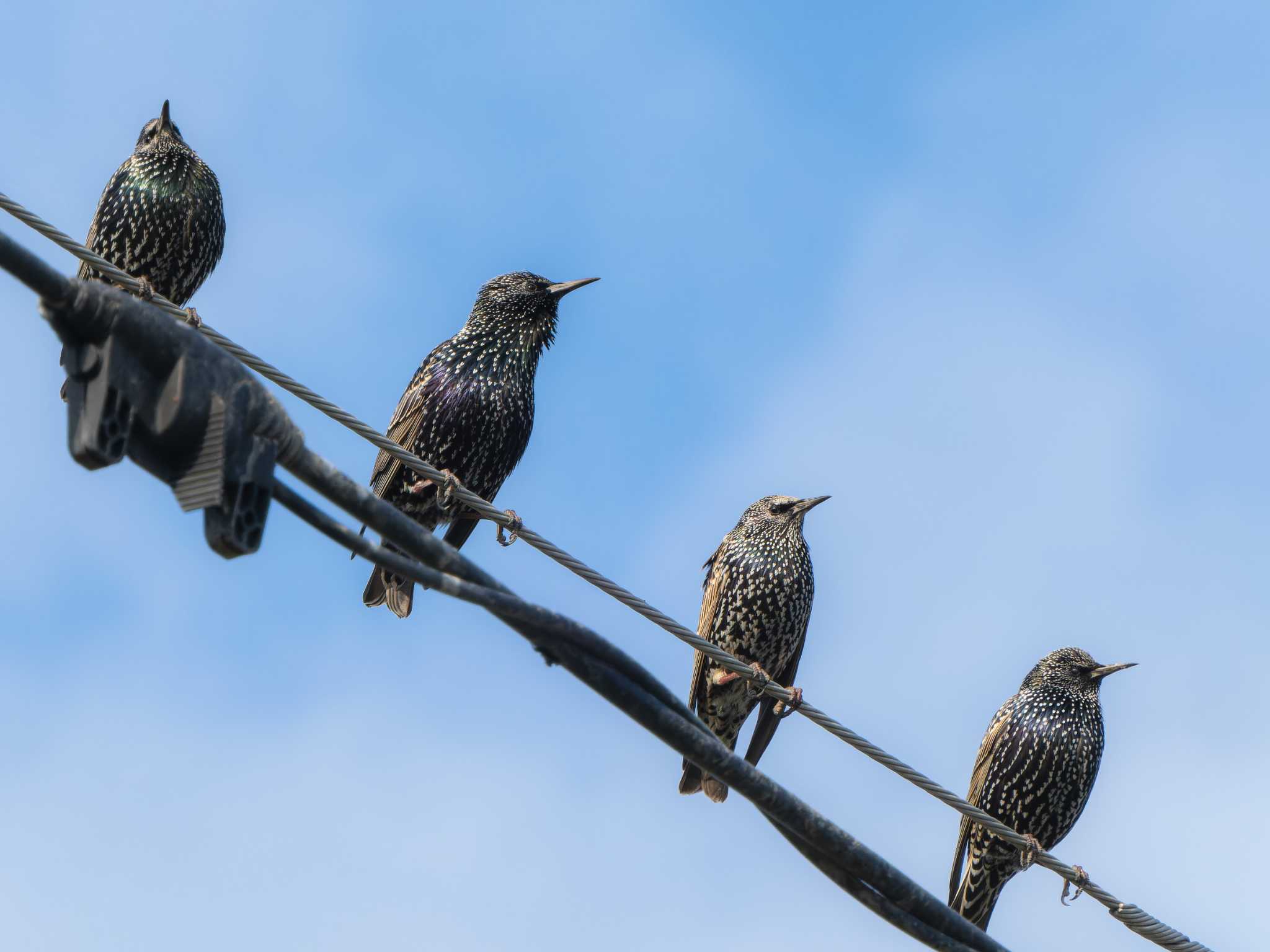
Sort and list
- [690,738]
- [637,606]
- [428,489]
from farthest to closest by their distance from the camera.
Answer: [428,489]
[637,606]
[690,738]

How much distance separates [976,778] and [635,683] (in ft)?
20.3

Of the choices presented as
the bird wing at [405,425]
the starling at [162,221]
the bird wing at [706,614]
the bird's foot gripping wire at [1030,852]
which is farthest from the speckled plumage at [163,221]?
the bird's foot gripping wire at [1030,852]

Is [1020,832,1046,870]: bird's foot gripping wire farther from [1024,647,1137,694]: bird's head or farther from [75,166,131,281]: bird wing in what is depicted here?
[75,166,131,281]: bird wing

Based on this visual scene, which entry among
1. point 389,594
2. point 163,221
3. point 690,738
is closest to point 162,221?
point 163,221

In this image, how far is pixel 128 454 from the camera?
2.66 m

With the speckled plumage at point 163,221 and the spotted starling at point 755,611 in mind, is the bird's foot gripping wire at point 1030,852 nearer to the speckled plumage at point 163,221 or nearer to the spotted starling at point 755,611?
the spotted starling at point 755,611

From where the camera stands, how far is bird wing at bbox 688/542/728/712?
902 cm

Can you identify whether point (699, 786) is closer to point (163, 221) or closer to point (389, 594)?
point (389, 594)

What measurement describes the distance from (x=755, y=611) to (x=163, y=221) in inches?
132

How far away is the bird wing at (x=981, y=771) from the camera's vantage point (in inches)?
346

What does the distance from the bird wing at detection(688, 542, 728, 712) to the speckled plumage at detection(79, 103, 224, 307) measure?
2899 mm

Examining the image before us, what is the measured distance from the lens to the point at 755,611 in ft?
29.6

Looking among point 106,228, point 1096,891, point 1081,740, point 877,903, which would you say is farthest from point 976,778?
point 877,903

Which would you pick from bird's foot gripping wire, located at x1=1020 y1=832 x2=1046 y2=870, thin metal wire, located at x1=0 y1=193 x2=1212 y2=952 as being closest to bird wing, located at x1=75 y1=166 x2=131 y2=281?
thin metal wire, located at x1=0 y1=193 x2=1212 y2=952
